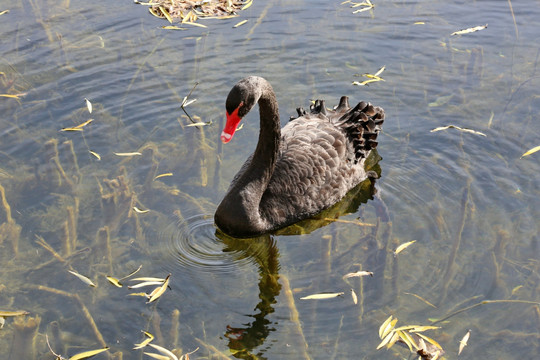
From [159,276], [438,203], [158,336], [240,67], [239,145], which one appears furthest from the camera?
[240,67]

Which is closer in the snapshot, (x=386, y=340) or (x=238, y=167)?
(x=386, y=340)

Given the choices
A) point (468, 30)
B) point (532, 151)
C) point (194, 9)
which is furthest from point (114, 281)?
point (468, 30)

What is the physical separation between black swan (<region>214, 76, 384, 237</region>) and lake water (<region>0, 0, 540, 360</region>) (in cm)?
25

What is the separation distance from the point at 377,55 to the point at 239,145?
2.79 metres

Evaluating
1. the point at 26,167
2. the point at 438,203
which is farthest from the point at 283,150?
the point at 26,167

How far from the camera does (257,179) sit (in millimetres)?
6305

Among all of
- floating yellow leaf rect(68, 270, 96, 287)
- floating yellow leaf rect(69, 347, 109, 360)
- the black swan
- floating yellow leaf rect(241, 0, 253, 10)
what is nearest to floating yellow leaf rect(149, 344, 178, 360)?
floating yellow leaf rect(69, 347, 109, 360)

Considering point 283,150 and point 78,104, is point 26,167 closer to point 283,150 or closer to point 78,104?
point 78,104

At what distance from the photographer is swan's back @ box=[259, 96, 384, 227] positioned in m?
6.50

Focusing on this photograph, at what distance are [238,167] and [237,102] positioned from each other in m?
1.92

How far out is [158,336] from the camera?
17.0 ft

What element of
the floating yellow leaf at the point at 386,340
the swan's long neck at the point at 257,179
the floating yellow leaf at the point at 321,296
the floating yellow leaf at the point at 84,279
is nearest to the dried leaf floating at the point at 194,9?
the swan's long neck at the point at 257,179

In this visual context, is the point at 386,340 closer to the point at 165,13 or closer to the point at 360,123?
the point at 360,123

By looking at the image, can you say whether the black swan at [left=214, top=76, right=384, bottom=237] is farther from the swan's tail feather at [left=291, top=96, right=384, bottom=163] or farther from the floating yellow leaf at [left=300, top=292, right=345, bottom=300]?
the floating yellow leaf at [left=300, top=292, right=345, bottom=300]
